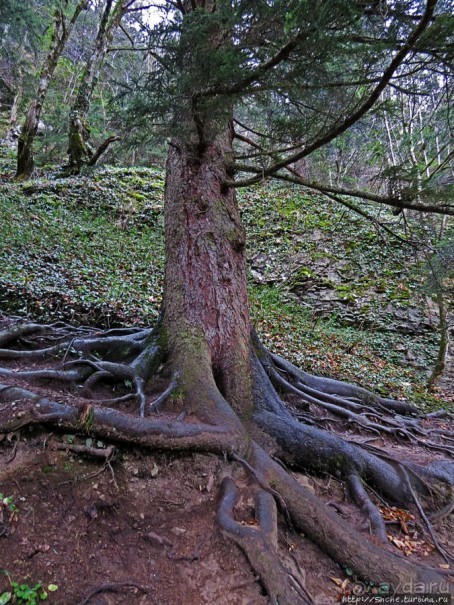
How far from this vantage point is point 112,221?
38.7 feet

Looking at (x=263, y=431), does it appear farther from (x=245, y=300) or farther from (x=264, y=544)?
(x=245, y=300)

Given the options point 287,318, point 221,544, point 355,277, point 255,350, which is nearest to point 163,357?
point 255,350

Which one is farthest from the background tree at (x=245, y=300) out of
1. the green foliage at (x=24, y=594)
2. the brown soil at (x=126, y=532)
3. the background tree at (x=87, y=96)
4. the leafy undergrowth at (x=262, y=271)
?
the background tree at (x=87, y=96)

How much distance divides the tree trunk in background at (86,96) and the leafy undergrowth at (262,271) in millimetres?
1130

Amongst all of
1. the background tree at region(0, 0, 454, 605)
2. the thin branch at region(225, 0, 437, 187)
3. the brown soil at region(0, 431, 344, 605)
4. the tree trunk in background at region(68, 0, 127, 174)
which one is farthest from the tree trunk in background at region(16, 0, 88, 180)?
the brown soil at region(0, 431, 344, 605)

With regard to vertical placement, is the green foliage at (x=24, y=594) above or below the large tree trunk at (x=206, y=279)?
below

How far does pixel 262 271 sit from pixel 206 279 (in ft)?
25.3

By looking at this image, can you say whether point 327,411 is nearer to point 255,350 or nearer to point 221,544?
point 255,350

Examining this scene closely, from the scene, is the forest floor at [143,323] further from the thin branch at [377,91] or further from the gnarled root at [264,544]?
the thin branch at [377,91]

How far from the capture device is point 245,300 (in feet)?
13.5

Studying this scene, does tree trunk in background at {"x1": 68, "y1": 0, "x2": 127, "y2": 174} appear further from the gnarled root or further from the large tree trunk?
the gnarled root

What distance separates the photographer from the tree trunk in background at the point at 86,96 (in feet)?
40.3

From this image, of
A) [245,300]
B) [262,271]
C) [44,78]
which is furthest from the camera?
[44,78]

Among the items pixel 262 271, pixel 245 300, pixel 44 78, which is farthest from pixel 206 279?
pixel 44 78
